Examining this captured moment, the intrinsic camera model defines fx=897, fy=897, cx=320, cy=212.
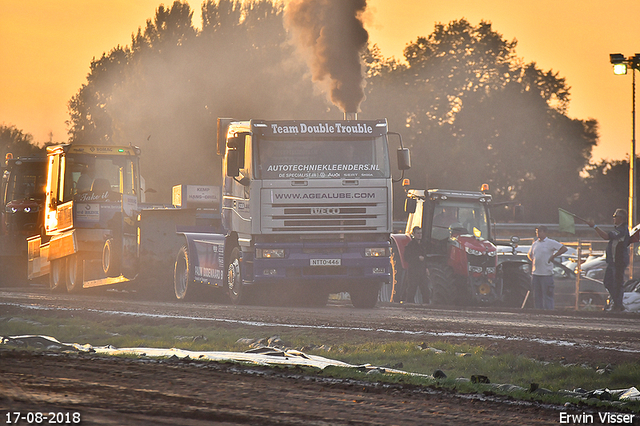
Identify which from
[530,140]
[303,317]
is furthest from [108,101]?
[303,317]

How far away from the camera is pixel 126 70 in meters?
55.5

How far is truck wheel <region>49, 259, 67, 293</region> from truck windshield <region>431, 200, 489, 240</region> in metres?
9.66

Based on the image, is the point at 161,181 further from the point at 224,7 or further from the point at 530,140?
the point at 530,140

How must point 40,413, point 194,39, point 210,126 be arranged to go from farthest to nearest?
1. point 194,39
2. point 210,126
3. point 40,413

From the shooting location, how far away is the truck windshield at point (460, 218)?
69.2 feet

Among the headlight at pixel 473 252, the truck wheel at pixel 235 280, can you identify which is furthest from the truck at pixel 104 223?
the headlight at pixel 473 252

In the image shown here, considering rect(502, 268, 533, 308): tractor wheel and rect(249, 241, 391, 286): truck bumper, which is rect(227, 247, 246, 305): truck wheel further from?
rect(502, 268, 533, 308): tractor wheel

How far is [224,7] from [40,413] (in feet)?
162

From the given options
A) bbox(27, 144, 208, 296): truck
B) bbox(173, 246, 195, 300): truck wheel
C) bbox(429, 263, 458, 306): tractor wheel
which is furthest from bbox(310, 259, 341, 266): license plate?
bbox(27, 144, 208, 296): truck

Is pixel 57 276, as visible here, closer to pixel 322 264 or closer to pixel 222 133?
pixel 222 133

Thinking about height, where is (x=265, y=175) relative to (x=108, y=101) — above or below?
below

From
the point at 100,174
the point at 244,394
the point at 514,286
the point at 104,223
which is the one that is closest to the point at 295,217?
the point at 104,223

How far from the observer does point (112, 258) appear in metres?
20.8

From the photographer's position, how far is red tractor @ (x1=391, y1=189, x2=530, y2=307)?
1998cm
